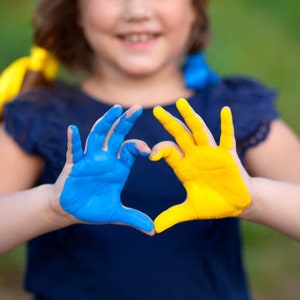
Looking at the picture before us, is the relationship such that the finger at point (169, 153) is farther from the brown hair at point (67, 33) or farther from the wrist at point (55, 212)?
the brown hair at point (67, 33)

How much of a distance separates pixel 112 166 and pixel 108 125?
72mm

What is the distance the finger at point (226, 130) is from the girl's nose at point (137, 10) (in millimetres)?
511

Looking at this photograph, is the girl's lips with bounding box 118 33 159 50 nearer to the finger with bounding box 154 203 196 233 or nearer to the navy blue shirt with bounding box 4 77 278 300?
the navy blue shirt with bounding box 4 77 278 300

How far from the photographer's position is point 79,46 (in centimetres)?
200

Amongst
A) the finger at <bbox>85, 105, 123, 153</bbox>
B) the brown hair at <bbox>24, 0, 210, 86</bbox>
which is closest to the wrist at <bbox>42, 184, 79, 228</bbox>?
the finger at <bbox>85, 105, 123, 153</bbox>

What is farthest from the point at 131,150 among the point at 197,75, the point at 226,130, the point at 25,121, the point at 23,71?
the point at 23,71

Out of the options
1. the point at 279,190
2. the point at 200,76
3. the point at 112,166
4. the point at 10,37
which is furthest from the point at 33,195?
the point at 10,37

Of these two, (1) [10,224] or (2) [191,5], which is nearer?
(1) [10,224]

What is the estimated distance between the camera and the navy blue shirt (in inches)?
64.4

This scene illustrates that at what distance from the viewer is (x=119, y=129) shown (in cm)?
133

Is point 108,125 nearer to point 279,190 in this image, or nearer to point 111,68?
point 279,190

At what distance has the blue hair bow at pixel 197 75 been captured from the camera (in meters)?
1.82

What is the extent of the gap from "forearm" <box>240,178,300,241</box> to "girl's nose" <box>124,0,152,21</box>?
51cm

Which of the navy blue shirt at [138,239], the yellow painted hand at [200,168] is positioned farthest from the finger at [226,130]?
the navy blue shirt at [138,239]
